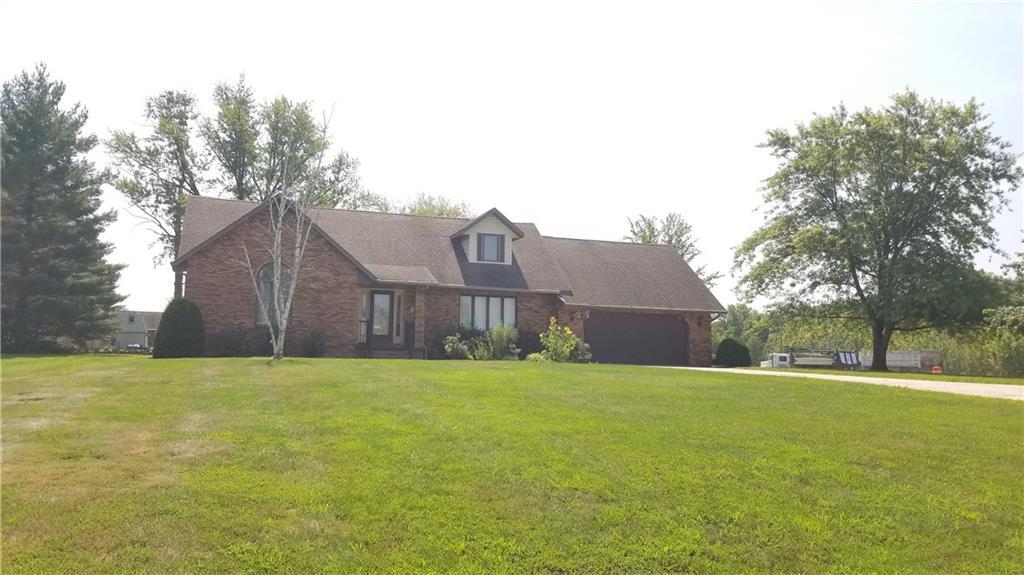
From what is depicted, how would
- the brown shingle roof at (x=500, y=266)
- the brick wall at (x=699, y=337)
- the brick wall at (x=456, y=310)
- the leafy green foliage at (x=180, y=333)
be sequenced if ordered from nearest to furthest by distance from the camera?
1. the leafy green foliage at (x=180, y=333)
2. the brick wall at (x=456, y=310)
3. the brown shingle roof at (x=500, y=266)
4. the brick wall at (x=699, y=337)

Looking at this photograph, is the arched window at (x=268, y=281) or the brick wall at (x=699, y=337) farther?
the brick wall at (x=699, y=337)

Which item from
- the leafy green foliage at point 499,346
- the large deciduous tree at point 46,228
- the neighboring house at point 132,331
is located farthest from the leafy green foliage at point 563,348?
the neighboring house at point 132,331

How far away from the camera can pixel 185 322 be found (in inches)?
883

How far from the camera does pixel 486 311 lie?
2902 cm

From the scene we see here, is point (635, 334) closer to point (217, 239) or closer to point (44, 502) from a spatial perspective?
point (217, 239)

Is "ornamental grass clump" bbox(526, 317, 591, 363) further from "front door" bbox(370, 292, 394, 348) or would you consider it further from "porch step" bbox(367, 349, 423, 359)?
"front door" bbox(370, 292, 394, 348)

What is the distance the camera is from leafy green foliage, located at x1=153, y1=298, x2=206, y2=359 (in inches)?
875

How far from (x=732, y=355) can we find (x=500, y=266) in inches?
386

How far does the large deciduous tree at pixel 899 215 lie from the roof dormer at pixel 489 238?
1529cm

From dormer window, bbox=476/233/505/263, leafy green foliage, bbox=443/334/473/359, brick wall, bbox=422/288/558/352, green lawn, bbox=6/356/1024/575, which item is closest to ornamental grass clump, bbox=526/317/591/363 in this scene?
leafy green foliage, bbox=443/334/473/359

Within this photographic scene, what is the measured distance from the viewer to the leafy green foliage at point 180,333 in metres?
22.2

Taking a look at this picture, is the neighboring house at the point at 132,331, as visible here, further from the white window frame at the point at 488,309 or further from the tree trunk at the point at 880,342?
the tree trunk at the point at 880,342

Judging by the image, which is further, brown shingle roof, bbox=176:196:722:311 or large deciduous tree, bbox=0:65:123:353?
large deciduous tree, bbox=0:65:123:353

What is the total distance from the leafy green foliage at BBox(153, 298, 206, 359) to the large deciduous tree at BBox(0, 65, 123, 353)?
13280 millimetres
